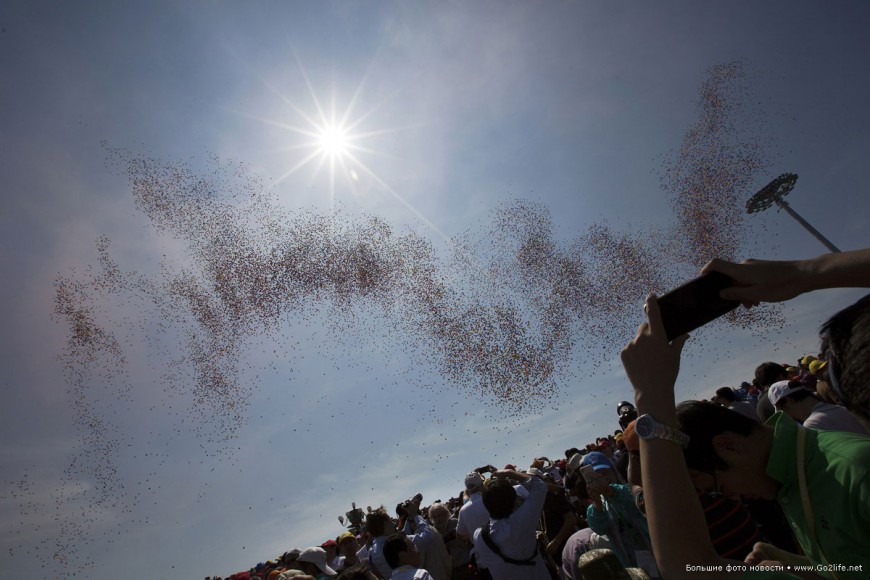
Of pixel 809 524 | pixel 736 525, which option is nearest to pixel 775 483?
pixel 809 524

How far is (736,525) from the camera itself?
4.04m

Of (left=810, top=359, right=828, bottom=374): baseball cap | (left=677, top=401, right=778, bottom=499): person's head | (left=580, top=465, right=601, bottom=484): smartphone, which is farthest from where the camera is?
(left=810, top=359, right=828, bottom=374): baseball cap

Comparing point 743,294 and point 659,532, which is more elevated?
point 743,294

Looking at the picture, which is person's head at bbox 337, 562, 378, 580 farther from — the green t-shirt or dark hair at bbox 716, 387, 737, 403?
dark hair at bbox 716, 387, 737, 403

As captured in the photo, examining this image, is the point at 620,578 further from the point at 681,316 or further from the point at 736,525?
the point at 736,525

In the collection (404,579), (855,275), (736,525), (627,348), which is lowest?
(736,525)

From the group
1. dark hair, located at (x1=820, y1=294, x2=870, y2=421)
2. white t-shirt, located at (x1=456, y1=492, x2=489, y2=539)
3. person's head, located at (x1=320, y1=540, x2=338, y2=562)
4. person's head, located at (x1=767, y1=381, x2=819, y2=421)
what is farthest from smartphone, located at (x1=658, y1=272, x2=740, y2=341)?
person's head, located at (x1=320, y1=540, x2=338, y2=562)

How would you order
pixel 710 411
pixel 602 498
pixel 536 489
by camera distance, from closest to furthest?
1. pixel 710 411
2. pixel 602 498
3. pixel 536 489

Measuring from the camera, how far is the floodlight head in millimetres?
37319

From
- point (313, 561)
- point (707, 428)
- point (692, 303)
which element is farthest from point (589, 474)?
point (313, 561)

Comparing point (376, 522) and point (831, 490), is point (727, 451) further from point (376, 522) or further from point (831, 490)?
point (376, 522)

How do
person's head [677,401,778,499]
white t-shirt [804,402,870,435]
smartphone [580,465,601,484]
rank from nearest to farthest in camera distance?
person's head [677,401,778,499]
white t-shirt [804,402,870,435]
smartphone [580,465,601,484]

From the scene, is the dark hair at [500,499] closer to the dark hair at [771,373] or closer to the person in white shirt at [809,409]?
the person in white shirt at [809,409]

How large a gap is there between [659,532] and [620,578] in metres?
1.09
